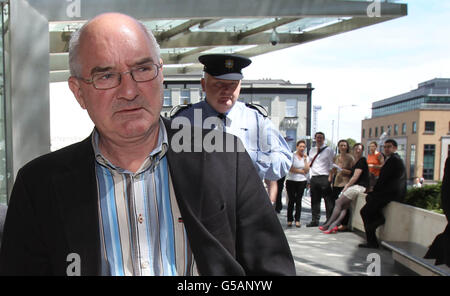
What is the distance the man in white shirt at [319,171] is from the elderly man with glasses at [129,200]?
21.0 feet

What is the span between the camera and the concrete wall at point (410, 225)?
4.80m

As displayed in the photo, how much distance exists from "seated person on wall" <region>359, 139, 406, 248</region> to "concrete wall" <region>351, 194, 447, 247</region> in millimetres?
135

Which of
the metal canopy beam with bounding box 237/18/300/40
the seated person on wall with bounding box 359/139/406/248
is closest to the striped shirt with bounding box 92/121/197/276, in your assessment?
the seated person on wall with bounding box 359/139/406/248

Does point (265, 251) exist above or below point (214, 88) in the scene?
below

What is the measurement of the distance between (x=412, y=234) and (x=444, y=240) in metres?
1.89

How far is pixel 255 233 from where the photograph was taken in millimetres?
1168

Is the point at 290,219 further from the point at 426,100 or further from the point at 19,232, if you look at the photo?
the point at 426,100

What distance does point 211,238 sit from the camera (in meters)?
1.10

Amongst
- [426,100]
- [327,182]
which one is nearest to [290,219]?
[327,182]

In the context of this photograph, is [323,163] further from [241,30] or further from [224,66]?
[224,66]

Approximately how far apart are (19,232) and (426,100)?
75966 millimetres

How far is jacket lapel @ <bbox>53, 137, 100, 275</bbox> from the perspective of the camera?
3.58 ft

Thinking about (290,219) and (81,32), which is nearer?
(81,32)

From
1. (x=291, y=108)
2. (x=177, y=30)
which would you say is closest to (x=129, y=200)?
(x=177, y=30)
